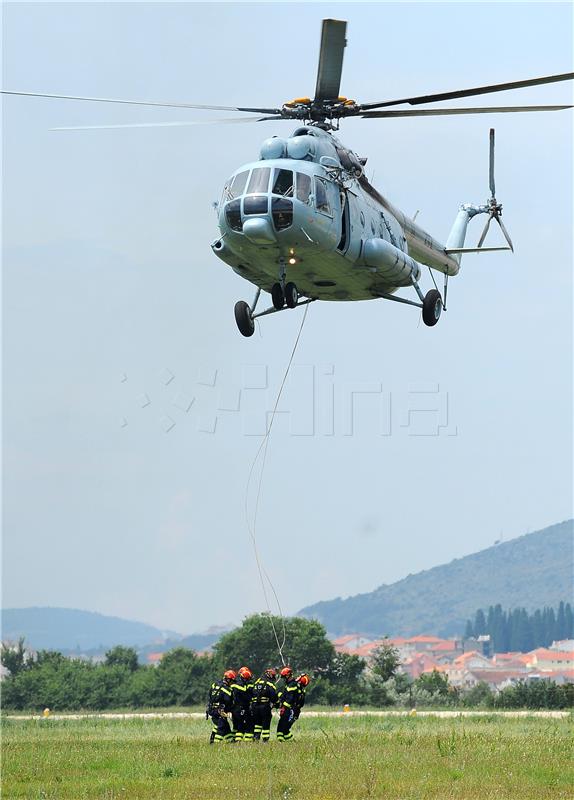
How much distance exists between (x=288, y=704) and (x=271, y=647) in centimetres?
3505

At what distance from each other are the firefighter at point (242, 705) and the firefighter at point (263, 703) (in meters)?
0.11

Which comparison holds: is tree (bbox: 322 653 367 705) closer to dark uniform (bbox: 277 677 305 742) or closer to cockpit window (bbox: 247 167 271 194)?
dark uniform (bbox: 277 677 305 742)

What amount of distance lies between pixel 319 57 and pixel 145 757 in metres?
12.2

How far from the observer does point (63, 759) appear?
23.8 meters

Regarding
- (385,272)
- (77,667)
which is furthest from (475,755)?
(77,667)

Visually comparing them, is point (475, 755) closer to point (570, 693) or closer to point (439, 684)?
point (570, 693)

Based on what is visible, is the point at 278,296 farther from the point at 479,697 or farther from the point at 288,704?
the point at 479,697

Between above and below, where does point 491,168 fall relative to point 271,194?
above

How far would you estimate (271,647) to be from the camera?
59469 millimetres

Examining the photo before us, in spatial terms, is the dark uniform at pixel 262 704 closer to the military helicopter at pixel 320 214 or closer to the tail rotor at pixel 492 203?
the military helicopter at pixel 320 214

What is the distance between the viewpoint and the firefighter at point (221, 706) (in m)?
24.7

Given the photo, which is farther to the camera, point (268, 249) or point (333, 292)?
point (333, 292)

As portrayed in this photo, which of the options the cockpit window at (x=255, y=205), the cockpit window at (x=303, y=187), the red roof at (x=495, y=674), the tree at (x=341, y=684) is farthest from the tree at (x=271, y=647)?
the red roof at (x=495, y=674)

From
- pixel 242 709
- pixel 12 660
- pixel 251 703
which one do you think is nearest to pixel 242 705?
pixel 242 709
